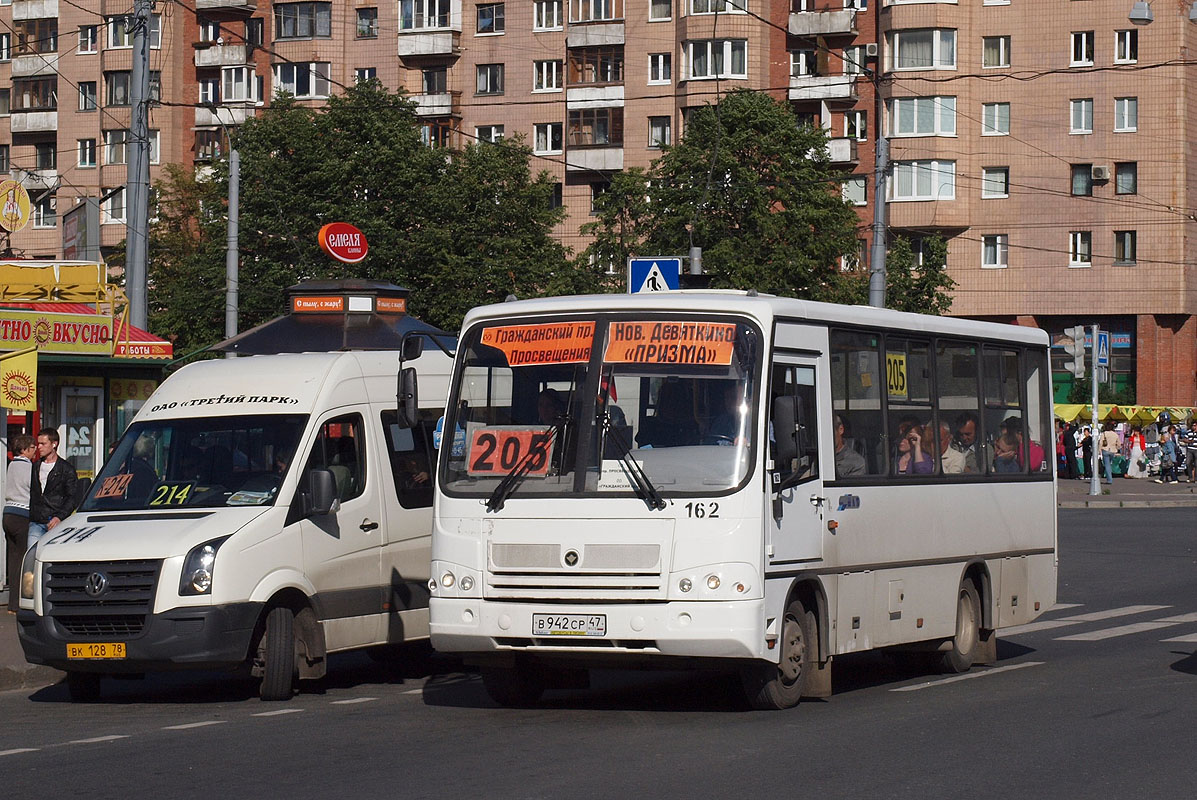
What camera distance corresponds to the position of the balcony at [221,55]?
76875mm

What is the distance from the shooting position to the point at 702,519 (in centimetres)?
1087

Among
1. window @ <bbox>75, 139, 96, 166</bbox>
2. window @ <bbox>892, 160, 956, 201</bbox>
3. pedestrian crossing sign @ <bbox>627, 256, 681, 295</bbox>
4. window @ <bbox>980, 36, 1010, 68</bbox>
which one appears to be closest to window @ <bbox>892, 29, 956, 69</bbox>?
window @ <bbox>980, 36, 1010, 68</bbox>

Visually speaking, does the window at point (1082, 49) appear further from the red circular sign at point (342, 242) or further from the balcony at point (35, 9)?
the balcony at point (35, 9)

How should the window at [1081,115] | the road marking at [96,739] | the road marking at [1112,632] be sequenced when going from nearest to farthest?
the road marking at [96,739]
the road marking at [1112,632]
the window at [1081,115]

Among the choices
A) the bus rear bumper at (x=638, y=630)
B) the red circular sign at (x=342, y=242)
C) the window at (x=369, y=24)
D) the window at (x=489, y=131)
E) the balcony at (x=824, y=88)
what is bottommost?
the bus rear bumper at (x=638, y=630)

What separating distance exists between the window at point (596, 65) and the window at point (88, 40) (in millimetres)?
21626

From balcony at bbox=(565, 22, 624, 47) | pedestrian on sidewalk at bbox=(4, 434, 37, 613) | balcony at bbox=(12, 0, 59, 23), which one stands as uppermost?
balcony at bbox=(12, 0, 59, 23)

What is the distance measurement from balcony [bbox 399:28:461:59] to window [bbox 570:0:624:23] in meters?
4.80

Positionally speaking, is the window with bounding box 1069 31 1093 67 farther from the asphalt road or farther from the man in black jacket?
the man in black jacket

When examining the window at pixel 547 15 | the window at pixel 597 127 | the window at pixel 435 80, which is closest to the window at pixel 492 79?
the window at pixel 435 80

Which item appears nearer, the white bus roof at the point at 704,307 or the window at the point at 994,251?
the white bus roof at the point at 704,307

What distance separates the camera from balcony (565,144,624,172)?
69.9 metres

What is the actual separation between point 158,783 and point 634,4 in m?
63.7

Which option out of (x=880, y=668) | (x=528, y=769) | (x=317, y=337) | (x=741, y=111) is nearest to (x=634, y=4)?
(x=741, y=111)
